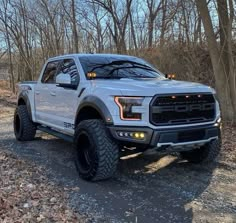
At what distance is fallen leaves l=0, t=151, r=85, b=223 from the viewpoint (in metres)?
4.35

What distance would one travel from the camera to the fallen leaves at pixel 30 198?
A: 4.35 m

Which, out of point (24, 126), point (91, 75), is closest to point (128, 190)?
point (91, 75)

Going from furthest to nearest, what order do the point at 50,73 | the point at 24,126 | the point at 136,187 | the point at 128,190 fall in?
the point at 24,126 < the point at 50,73 < the point at 136,187 < the point at 128,190

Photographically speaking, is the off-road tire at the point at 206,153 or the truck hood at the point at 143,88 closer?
the truck hood at the point at 143,88

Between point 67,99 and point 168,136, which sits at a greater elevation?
point 67,99

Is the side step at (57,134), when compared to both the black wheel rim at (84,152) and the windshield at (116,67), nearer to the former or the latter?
the black wheel rim at (84,152)

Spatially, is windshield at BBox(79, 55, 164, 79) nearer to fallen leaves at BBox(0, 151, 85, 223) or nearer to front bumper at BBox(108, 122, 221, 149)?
front bumper at BBox(108, 122, 221, 149)

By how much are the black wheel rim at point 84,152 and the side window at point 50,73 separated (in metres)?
2.05

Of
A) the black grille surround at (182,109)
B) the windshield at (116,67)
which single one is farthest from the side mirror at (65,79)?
the black grille surround at (182,109)

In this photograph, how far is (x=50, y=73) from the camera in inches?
317

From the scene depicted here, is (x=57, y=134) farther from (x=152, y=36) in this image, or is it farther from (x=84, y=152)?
(x=152, y=36)

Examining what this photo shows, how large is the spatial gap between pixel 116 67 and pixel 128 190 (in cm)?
230

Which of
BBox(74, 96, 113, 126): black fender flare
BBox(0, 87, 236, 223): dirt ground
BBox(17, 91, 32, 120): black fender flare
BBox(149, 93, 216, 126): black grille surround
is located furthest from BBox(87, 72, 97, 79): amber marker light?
BBox(17, 91, 32, 120): black fender flare

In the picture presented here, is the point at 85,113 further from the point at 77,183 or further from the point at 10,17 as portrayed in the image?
the point at 10,17
